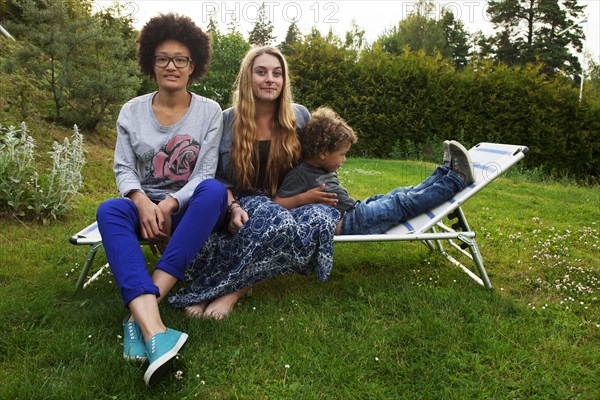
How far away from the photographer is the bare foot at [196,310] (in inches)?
94.7

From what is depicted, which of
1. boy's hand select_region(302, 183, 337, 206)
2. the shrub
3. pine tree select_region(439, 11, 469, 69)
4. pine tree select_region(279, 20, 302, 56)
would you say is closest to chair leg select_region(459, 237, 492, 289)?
boy's hand select_region(302, 183, 337, 206)

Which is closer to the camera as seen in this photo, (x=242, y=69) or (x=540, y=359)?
(x=540, y=359)

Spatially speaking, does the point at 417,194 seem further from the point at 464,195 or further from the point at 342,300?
the point at 342,300

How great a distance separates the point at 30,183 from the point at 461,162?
3355mm

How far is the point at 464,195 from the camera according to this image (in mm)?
2824

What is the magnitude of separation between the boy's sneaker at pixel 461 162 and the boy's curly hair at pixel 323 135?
607mm

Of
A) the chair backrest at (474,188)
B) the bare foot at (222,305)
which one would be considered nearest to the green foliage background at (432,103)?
the chair backrest at (474,188)

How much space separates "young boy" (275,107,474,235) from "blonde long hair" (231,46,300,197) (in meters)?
0.08

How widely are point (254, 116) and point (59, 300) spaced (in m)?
1.48

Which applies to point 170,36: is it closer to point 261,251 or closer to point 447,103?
point 261,251

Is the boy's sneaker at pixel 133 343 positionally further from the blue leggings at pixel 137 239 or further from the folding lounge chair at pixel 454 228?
the folding lounge chair at pixel 454 228

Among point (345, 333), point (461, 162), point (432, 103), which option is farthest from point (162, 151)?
point (432, 103)

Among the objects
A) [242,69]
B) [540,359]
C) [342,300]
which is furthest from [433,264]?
[242,69]

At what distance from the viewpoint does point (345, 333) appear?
230 centimetres
